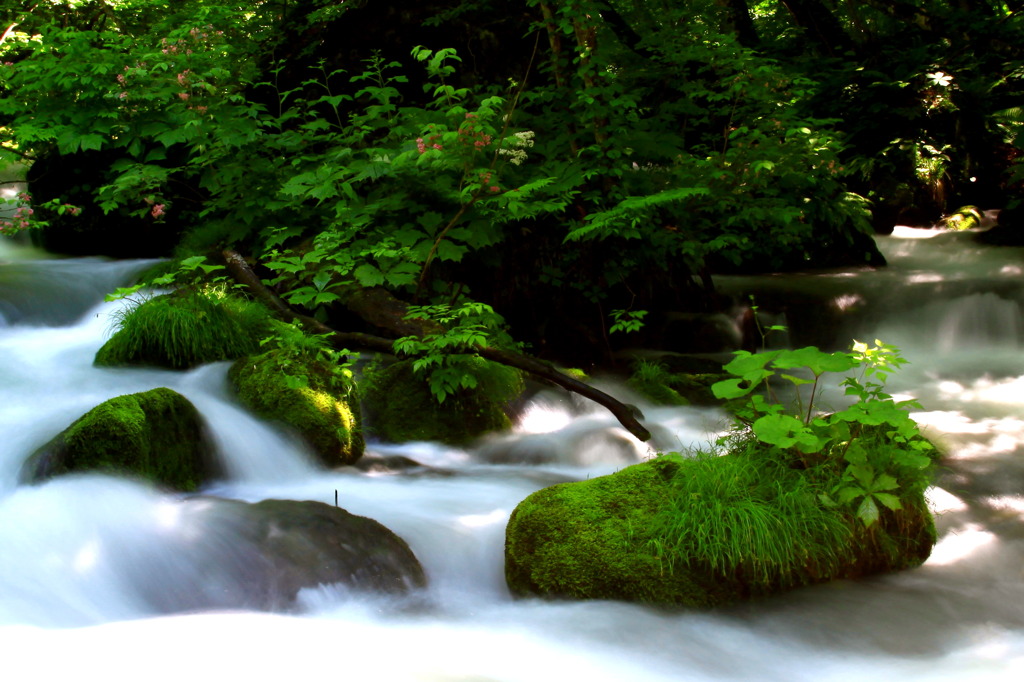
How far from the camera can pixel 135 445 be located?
3945mm

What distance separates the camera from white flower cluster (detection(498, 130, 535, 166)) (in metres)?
6.07

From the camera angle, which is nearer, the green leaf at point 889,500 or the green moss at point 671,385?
the green leaf at point 889,500

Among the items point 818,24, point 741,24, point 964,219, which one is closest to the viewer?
point 741,24

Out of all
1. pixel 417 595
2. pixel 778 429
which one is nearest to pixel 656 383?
pixel 778 429

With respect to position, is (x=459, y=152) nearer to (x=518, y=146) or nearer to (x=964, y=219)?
(x=518, y=146)

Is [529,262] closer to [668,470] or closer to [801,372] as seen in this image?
[801,372]

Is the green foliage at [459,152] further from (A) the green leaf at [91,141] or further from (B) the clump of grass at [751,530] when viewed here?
(B) the clump of grass at [751,530]

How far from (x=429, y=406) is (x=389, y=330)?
69cm

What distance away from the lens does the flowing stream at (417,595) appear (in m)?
2.95

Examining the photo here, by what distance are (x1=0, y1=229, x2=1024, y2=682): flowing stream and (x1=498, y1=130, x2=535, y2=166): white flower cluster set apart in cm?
201

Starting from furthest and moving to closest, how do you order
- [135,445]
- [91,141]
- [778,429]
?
[91,141] < [135,445] < [778,429]

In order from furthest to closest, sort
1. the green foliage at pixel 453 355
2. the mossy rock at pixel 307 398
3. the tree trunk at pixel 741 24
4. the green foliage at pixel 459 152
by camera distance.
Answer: the tree trunk at pixel 741 24, the green foliage at pixel 459 152, the green foliage at pixel 453 355, the mossy rock at pixel 307 398

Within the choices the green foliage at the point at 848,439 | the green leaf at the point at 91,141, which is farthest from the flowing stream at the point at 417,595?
the green leaf at the point at 91,141

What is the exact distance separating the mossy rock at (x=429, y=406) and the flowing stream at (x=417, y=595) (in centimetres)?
13
